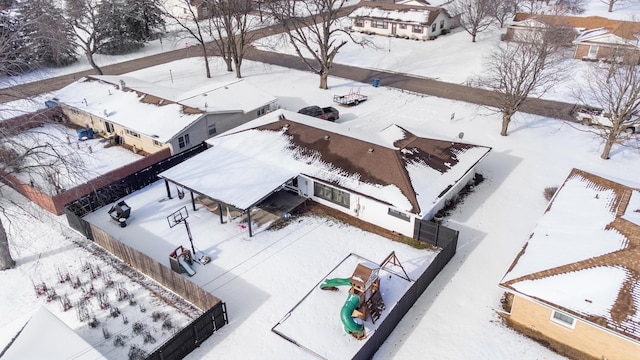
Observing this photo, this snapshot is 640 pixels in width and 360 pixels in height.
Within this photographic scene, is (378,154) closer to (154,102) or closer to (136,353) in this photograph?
(136,353)

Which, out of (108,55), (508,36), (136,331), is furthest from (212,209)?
(508,36)

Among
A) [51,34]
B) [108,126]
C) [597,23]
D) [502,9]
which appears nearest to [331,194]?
[108,126]

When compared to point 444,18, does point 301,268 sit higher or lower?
lower

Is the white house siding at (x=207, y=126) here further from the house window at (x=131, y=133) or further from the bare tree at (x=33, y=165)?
the bare tree at (x=33, y=165)

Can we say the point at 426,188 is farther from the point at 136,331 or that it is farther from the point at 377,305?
the point at 136,331

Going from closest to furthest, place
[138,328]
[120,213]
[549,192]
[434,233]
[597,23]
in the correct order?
[138,328] < [434,233] < [120,213] < [549,192] < [597,23]
